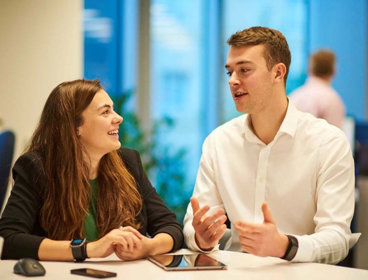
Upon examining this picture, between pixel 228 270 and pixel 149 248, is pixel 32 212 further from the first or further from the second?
pixel 228 270

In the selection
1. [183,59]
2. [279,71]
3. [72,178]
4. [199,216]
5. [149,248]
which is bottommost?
[149,248]

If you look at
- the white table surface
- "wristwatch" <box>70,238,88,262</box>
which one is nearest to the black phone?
the white table surface

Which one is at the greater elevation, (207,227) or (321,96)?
(321,96)

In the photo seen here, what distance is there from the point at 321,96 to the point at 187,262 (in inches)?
140

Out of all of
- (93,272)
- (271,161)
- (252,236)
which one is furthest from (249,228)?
(271,161)

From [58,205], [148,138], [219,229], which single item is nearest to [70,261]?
[58,205]

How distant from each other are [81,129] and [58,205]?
32cm

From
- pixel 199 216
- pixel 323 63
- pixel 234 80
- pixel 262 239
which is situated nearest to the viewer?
pixel 262 239

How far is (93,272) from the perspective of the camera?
1.70 metres

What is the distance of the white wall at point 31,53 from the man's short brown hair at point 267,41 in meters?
1.84

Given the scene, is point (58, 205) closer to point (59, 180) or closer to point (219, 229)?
point (59, 180)

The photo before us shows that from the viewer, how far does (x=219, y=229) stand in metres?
2.11

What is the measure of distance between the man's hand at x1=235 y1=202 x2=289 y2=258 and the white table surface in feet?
0.15

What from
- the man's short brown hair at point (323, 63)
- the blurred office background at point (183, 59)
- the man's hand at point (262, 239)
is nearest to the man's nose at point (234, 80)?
the man's hand at point (262, 239)
